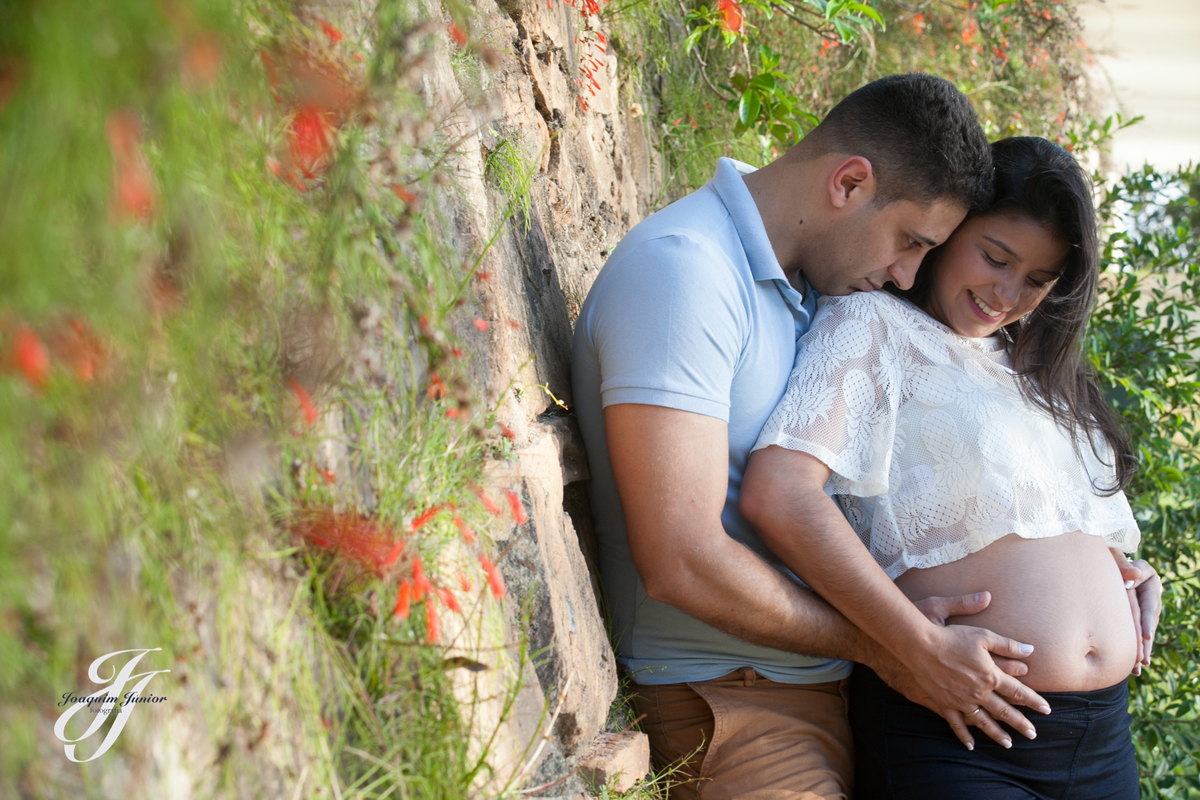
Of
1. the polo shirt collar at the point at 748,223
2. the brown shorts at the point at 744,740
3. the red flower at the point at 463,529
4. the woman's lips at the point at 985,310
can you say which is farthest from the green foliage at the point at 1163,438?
the red flower at the point at 463,529

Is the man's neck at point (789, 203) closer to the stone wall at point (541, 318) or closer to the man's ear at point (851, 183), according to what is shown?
the man's ear at point (851, 183)

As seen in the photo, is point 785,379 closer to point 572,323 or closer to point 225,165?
point 572,323

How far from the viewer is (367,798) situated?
0.96 m

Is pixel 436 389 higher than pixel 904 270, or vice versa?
pixel 436 389

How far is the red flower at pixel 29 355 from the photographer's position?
662 millimetres

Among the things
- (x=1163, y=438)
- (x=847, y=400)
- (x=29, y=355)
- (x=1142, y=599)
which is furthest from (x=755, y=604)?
(x=1163, y=438)

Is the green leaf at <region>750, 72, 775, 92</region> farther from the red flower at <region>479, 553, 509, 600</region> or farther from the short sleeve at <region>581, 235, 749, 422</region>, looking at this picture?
the red flower at <region>479, 553, 509, 600</region>

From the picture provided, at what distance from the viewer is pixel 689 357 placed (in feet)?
5.12

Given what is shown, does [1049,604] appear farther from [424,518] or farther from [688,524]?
[424,518]

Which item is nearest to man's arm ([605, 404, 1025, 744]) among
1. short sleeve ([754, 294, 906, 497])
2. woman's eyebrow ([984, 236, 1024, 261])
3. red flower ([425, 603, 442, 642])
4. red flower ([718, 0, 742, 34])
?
short sleeve ([754, 294, 906, 497])

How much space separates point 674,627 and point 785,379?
61 cm

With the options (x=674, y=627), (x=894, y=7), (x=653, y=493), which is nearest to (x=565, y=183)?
(x=653, y=493)

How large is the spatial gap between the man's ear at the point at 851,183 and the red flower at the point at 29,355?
165cm

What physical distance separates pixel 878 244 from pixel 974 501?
2.06 feet
